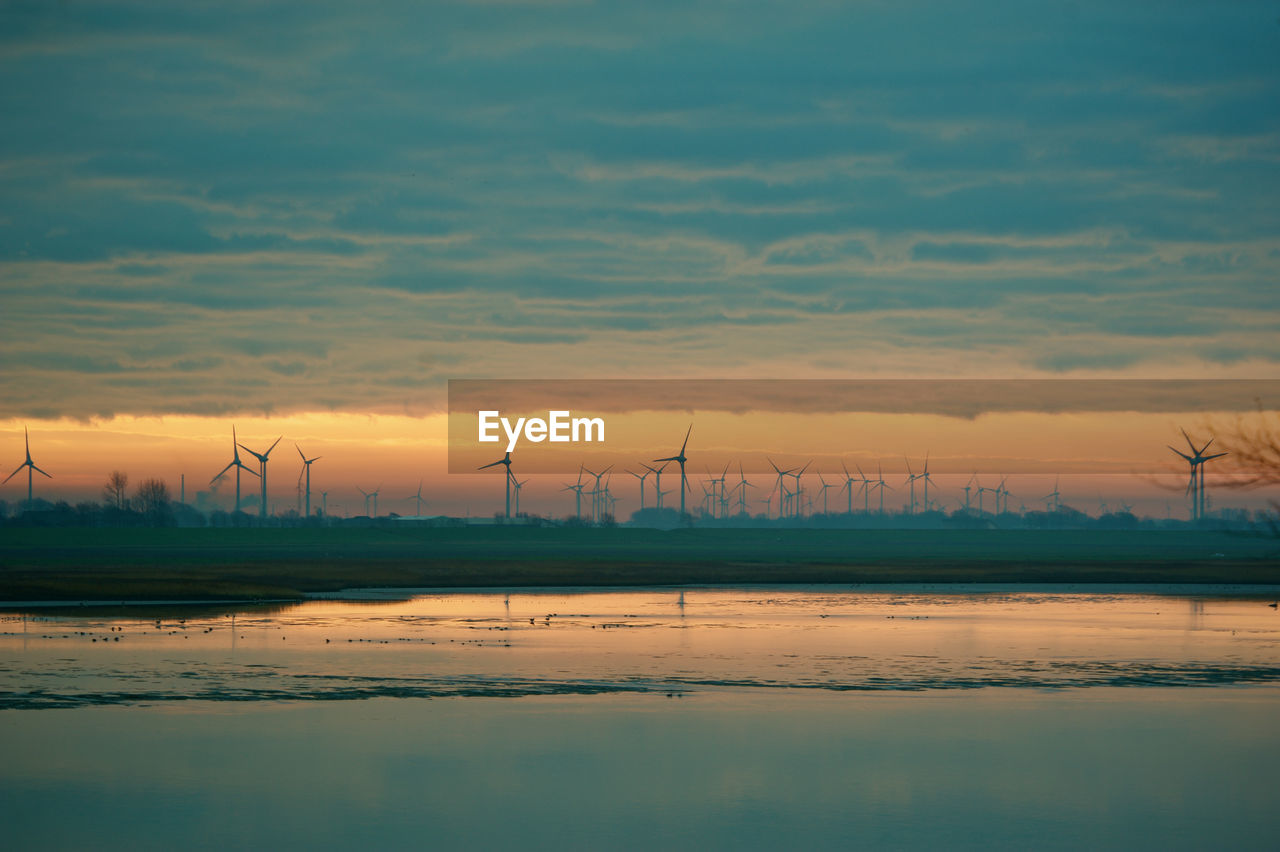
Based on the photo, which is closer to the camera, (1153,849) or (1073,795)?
(1153,849)

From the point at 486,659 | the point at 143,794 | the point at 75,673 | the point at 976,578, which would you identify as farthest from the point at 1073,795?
the point at 976,578

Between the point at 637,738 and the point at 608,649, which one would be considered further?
the point at 608,649

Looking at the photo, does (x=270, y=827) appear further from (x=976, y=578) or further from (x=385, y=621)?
(x=976, y=578)

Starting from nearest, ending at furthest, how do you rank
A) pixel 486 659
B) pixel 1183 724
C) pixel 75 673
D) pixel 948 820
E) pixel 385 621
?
pixel 948 820 < pixel 1183 724 < pixel 75 673 < pixel 486 659 < pixel 385 621

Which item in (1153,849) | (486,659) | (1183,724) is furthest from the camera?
(486,659)

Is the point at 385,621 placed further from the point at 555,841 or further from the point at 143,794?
the point at 555,841

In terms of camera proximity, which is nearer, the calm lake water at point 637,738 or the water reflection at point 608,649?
the calm lake water at point 637,738
